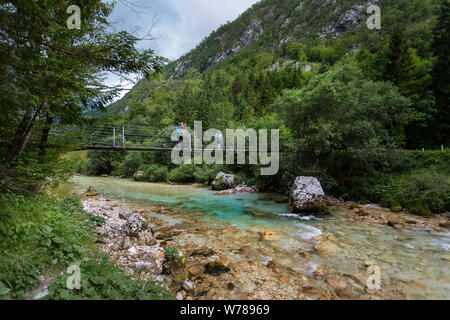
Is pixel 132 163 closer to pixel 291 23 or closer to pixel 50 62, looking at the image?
pixel 50 62

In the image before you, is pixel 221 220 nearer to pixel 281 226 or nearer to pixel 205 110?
pixel 281 226

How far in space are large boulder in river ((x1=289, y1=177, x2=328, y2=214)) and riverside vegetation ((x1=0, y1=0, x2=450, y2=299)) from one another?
2.55 m

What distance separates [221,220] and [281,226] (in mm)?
2094

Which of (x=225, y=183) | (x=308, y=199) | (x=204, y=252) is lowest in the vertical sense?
(x=225, y=183)

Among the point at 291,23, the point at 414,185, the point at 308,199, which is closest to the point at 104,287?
the point at 308,199

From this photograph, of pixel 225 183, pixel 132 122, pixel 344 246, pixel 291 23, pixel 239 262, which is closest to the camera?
pixel 239 262

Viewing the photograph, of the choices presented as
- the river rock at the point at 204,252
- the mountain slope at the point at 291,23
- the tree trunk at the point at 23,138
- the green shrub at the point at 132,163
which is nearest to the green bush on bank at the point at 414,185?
the river rock at the point at 204,252

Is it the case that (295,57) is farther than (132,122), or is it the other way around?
(295,57)

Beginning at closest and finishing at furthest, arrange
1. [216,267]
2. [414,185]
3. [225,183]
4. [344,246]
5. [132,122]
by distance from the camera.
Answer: [216,267]
[344,246]
[414,185]
[132,122]
[225,183]

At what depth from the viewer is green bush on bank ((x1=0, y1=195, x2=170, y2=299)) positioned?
2.04m

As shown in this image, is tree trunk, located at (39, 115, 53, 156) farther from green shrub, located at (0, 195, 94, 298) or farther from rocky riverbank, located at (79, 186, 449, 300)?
rocky riverbank, located at (79, 186, 449, 300)

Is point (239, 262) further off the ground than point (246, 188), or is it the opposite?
point (239, 262)

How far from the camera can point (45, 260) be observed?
8.07 feet

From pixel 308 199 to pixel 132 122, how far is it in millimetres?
10364
